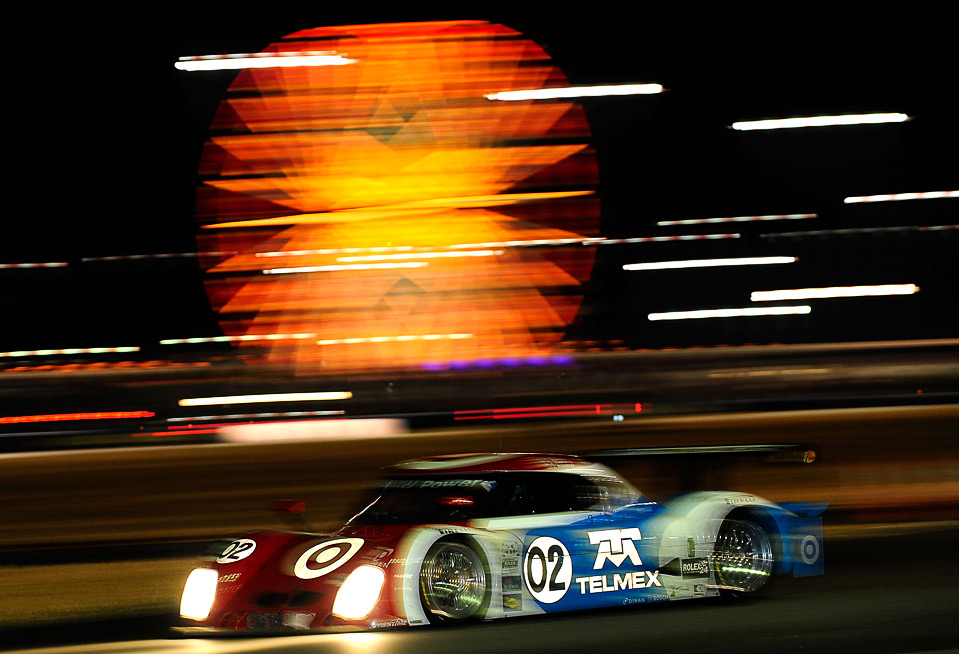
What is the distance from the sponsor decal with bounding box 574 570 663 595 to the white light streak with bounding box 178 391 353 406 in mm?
40740

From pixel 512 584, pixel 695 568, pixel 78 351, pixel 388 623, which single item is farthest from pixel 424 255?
pixel 78 351

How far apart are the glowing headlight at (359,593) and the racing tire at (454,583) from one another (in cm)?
25

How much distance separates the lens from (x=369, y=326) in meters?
38.9

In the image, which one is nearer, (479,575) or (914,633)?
(914,633)

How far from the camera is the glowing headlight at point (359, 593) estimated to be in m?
5.88

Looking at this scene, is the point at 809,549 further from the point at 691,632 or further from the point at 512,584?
the point at 512,584

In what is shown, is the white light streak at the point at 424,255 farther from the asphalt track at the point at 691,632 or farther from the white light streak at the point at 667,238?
the white light streak at the point at 667,238

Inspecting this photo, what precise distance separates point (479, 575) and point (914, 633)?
6.98 ft

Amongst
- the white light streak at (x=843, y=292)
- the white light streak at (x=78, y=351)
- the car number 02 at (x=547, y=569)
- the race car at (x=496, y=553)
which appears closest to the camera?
the race car at (x=496, y=553)

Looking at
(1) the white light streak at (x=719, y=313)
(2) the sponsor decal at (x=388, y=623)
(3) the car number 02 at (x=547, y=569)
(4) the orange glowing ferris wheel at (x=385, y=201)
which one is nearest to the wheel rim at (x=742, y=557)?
(3) the car number 02 at (x=547, y=569)

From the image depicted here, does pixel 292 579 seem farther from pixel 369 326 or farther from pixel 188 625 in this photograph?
pixel 369 326

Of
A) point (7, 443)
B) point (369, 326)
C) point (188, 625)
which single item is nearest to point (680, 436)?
point (7, 443)

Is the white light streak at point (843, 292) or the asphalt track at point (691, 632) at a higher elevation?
the white light streak at point (843, 292)

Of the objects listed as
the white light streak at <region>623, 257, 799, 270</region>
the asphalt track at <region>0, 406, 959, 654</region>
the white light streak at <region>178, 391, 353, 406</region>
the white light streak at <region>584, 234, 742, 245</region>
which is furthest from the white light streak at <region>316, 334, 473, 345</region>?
the white light streak at <region>584, 234, 742, 245</region>
